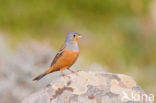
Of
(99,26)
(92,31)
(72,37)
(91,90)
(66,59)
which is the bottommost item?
(91,90)

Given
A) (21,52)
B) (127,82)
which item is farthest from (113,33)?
(127,82)

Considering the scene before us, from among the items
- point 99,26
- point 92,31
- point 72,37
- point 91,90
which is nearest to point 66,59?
point 72,37

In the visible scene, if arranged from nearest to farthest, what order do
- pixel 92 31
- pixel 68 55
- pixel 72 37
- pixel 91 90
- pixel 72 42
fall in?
pixel 91 90, pixel 68 55, pixel 72 42, pixel 72 37, pixel 92 31

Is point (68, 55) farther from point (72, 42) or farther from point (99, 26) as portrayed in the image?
point (99, 26)

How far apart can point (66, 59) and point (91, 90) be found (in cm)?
96

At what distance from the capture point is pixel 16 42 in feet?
49.8

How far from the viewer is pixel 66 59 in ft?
27.8

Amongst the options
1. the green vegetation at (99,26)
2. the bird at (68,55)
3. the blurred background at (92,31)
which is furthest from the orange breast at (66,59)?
the green vegetation at (99,26)

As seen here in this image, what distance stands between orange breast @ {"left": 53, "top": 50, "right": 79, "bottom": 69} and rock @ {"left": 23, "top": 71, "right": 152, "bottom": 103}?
0.44 m

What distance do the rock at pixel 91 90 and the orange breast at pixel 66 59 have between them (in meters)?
0.44

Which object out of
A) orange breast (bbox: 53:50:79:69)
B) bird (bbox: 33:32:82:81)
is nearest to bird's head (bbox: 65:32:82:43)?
bird (bbox: 33:32:82:81)

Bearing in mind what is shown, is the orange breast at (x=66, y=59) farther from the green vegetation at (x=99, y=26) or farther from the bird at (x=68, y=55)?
the green vegetation at (x=99, y=26)

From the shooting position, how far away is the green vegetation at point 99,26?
15.0 metres

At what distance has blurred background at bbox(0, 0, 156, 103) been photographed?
13875mm
